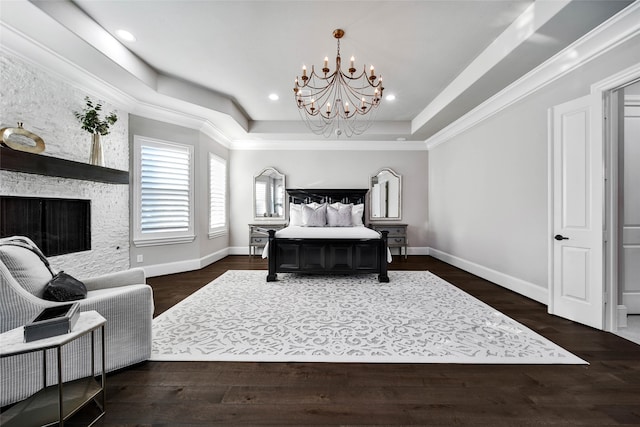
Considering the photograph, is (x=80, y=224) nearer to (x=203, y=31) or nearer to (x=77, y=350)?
(x=77, y=350)

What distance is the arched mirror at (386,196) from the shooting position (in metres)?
6.71

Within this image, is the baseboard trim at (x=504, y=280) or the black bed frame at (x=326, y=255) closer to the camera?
the baseboard trim at (x=504, y=280)

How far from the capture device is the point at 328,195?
657 cm

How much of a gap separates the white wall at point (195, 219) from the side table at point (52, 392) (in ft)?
10.6

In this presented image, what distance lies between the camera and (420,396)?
1.74 meters

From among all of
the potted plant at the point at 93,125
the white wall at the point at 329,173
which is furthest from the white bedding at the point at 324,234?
the potted plant at the point at 93,125

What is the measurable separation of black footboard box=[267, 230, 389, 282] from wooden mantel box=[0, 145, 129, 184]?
242 cm

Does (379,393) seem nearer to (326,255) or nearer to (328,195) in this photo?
(326,255)

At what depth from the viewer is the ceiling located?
2.55 metres

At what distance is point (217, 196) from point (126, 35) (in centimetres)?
345

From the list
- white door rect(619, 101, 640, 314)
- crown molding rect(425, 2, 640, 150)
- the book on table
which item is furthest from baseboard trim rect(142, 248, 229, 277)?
white door rect(619, 101, 640, 314)

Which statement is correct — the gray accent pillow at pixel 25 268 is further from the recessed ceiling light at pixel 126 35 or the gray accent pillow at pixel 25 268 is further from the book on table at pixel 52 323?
the recessed ceiling light at pixel 126 35

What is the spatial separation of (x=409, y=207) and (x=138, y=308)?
600cm

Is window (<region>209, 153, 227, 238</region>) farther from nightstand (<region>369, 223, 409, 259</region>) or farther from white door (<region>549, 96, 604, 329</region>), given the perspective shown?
white door (<region>549, 96, 604, 329</region>)
